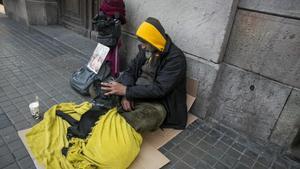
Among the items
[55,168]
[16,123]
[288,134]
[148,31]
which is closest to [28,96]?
[16,123]

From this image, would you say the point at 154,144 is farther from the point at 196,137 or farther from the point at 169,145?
the point at 196,137

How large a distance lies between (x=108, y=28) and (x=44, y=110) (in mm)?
1459

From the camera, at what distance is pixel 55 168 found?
6.81 feet

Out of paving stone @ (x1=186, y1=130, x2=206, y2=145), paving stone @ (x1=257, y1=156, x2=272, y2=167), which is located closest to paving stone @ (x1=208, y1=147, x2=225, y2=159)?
paving stone @ (x1=186, y1=130, x2=206, y2=145)

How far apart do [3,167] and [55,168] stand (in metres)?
0.52

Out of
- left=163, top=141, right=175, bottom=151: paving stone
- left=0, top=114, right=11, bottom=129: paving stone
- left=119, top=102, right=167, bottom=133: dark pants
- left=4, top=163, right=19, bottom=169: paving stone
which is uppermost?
left=119, top=102, right=167, bottom=133: dark pants

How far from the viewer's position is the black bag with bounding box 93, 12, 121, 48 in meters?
3.32

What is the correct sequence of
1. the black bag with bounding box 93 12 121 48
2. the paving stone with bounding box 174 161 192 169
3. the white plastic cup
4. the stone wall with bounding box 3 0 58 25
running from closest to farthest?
the paving stone with bounding box 174 161 192 169 → the white plastic cup → the black bag with bounding box 93 12 121 48 → the stone wall with bounding box 3 0 58 25

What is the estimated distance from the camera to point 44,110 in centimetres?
296

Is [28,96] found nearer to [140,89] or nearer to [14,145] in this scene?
[14,145]

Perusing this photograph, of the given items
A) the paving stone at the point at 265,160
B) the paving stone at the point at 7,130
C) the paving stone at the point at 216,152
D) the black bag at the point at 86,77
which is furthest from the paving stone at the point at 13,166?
the paving stone at the point at 265,160

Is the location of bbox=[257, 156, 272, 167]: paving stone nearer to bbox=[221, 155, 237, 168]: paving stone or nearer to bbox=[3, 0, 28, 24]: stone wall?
bbox=[221, 155, 237, 168]: paving stone

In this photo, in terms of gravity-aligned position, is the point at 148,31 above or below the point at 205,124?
above

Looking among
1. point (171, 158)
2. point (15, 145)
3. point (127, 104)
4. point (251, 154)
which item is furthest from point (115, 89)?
point (251, 154)
